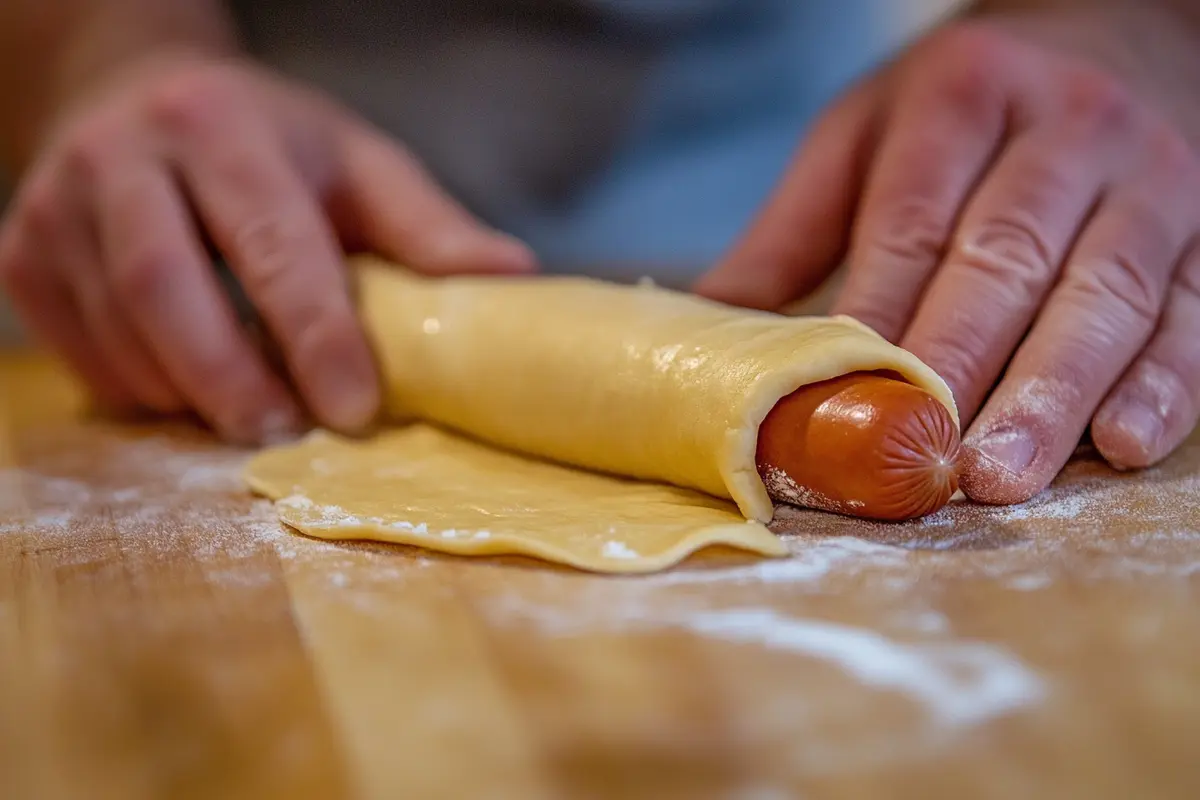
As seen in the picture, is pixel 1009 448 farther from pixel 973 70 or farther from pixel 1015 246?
pixel 973 70

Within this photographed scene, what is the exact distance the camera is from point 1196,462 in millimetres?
1804

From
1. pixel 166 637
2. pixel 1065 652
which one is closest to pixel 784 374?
pixel 1065 652

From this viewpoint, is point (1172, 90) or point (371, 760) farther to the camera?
point (1172, 90)

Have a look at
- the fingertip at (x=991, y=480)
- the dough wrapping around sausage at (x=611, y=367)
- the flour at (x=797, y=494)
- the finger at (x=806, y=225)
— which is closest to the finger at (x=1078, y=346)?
the fingertip at (x=991, y=480)

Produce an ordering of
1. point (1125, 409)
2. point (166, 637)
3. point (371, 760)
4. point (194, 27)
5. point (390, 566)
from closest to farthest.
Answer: point (371, 760)
point (166, 637)
point (390, 566)
point (1125, 409)
point (194, 27)

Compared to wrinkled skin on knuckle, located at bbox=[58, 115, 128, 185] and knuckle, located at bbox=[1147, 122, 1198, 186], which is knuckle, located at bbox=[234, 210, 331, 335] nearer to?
wrinkled skin on knuckle, located at bbox=[58, 115, 128, 185]

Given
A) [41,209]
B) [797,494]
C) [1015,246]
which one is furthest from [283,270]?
[1015,246]

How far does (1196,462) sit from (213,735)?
5.36 feet

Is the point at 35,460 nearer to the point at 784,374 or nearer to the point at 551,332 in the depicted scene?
the point at 551,332

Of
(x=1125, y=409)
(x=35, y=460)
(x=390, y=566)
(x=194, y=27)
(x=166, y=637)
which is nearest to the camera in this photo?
(x=166, y=637)

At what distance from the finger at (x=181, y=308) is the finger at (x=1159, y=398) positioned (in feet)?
5.38

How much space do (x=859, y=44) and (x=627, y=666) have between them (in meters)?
3.01

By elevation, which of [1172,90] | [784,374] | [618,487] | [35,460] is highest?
[1172,90]

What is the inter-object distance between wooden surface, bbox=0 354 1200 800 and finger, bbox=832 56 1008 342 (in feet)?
1.53
